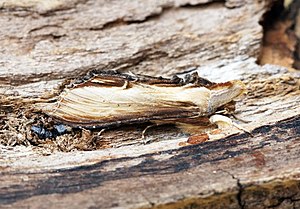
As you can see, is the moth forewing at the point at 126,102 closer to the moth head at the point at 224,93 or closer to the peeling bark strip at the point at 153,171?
the moth head at the point at 224,93

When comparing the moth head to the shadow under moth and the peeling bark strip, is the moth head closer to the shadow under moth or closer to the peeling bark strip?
the shadow under moth

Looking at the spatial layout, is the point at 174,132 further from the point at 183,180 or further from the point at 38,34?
the point at 38,34

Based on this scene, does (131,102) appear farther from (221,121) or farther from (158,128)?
(221,121)

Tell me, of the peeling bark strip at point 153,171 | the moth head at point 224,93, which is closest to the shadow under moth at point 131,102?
the moth head at point 224,93

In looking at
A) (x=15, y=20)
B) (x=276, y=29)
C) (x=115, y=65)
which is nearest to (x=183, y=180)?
(x=115, y=65)

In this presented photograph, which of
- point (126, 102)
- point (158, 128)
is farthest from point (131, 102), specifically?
point (158, 128)
